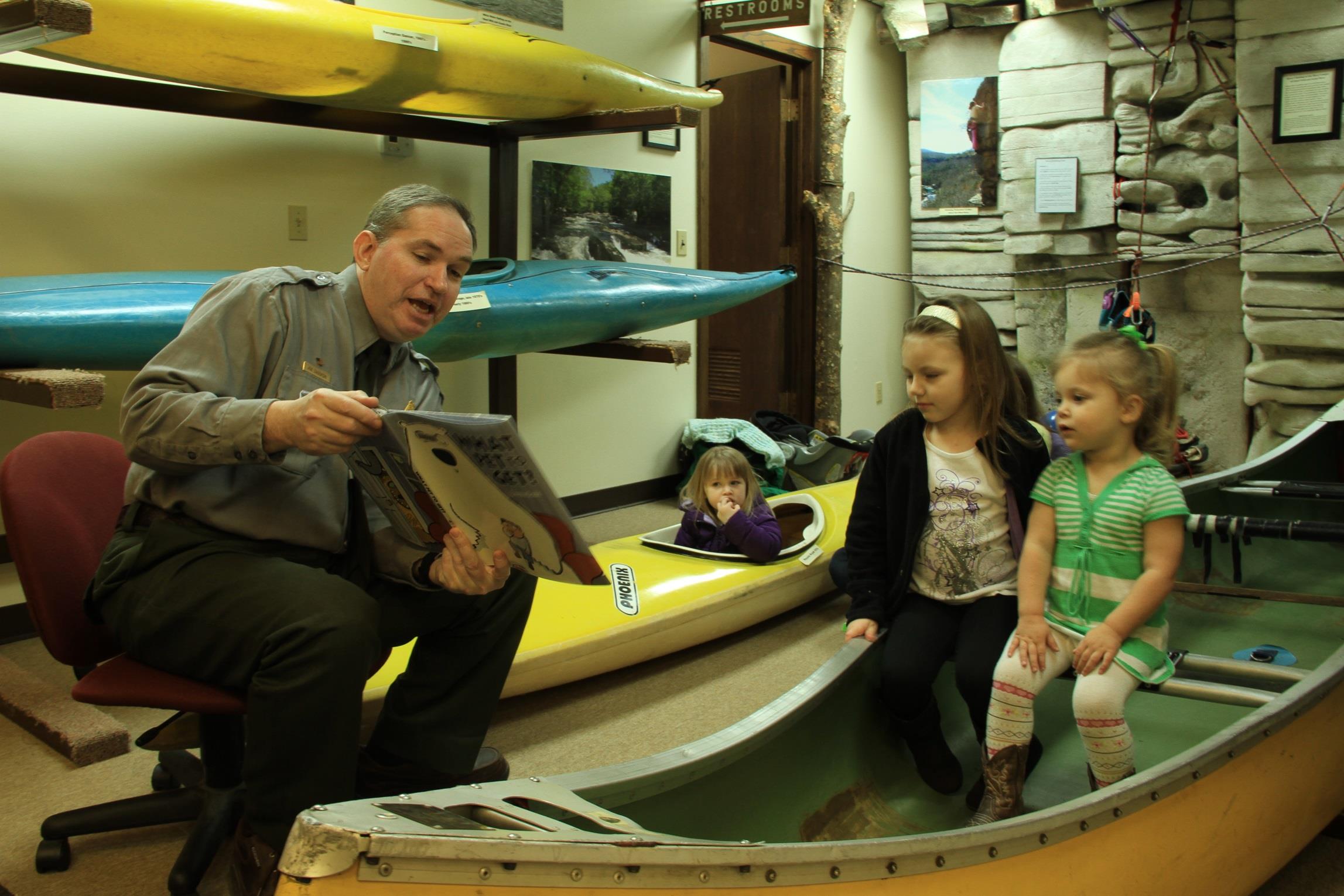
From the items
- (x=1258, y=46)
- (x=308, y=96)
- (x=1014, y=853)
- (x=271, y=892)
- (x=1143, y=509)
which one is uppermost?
(x=1258, y=46)

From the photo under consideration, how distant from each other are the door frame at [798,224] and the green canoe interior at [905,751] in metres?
3.16

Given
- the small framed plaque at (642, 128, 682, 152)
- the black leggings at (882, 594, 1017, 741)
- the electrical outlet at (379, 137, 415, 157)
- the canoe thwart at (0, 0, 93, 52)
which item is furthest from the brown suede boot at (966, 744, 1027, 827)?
the small framed plaque at (642, 128, 682, 152)

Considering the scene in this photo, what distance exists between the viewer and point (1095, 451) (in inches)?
76.9

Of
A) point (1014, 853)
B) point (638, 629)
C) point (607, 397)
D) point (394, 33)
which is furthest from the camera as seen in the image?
point (607, 397)

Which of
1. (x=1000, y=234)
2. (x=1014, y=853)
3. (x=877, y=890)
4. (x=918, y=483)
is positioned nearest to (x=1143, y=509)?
(x=918, y=483)

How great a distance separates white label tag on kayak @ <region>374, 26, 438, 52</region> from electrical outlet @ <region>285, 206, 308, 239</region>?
0.77m

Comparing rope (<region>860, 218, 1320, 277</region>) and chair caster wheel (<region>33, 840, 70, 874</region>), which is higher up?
rope (<region>860, 218, 1320, 277</region>)

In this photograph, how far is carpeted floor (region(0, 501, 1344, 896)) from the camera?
6.30ft

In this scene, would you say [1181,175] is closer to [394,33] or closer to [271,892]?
[394,33]

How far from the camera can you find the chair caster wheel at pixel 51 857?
191cm

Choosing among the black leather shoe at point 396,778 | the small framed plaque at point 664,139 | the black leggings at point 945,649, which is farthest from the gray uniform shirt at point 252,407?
the small framed plaque at point 664,139

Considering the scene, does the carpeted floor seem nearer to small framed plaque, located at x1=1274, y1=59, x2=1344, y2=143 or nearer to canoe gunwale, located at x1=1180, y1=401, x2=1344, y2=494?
canoe gunwale, located at x1=1180, y1=401, x2=1344, y2=494

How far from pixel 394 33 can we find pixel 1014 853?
2933 mm

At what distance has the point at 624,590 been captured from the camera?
9.68ft
